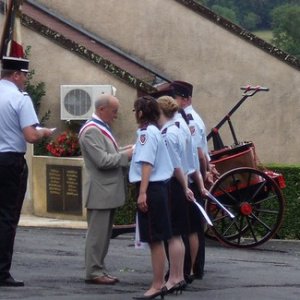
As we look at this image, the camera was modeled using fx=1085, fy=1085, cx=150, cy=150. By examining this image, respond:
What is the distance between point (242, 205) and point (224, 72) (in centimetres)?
952

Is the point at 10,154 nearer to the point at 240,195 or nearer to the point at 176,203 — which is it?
the point at 176,203

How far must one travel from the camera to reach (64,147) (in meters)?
17.0

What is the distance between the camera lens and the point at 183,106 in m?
10.7

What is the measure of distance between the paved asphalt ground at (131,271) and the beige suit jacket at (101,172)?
2.52ft

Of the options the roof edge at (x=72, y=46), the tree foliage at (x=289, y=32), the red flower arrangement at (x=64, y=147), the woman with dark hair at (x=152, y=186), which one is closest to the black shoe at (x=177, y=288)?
the woman with dark hair at (x=152, y=186)

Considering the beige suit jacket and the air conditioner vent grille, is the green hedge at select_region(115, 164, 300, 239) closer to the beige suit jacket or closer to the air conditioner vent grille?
the air conditioner vent grille

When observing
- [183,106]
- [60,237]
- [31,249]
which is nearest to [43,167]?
[60,237]

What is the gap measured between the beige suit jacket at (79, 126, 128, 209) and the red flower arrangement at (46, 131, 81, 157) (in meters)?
7.30

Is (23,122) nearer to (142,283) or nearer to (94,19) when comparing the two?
(142,283)

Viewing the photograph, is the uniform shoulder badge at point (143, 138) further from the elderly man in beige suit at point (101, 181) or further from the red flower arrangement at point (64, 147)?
the red flower arrangement at point (64, 147)

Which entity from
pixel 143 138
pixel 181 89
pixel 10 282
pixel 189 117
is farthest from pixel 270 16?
pixel 10 282

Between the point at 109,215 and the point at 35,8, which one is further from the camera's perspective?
the point at 35,8

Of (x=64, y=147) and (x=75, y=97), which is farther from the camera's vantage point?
(x=75, y=97)

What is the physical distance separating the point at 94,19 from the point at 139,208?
1487 cm
